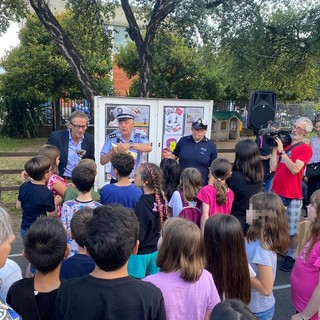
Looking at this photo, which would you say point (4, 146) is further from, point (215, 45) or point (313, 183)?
point (313, 183)

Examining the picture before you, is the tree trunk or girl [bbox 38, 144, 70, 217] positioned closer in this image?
girl [bbox 38, 144, 70, 217]

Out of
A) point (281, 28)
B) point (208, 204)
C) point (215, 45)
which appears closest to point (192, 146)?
point (208, 204)

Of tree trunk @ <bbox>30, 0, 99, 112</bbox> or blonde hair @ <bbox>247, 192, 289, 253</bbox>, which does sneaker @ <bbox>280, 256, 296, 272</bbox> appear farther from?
tree trunk @ <bbox>30, 0, 99, 112</bbox>

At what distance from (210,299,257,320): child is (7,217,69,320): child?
90cm

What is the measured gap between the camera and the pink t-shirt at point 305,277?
7.25ft

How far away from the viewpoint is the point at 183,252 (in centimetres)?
192

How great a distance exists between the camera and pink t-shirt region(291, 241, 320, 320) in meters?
2.21

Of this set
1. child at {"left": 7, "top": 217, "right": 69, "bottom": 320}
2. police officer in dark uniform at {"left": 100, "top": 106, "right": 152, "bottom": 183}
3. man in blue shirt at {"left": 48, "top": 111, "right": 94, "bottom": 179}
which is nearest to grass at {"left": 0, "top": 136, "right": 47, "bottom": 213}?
man in blue shirt at {"left": 48, "top": 111, "right": 94, "bottom": 179}

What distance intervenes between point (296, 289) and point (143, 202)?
129 cm

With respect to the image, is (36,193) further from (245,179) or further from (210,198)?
(245,179)

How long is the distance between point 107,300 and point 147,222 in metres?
1.27

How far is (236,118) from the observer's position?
1966 centimetres

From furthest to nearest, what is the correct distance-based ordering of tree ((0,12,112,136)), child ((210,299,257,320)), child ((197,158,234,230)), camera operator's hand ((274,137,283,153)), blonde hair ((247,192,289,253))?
tree ((0,12,112,136))
camera operator's hand ((274,137,283,153))
child ((197,158,234,230))
blonde hair ((247,192,289,253))
child ((210,299,257,320))

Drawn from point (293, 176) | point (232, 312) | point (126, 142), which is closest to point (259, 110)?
point (293, 176)
